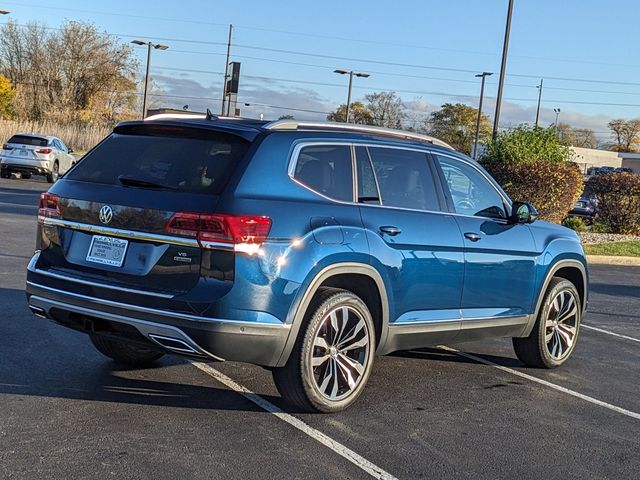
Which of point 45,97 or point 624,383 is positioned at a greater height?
point 45,97

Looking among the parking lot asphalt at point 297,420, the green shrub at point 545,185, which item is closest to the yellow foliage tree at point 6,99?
the green shrub at point 545,185

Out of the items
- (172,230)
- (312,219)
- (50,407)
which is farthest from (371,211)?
(50,407)

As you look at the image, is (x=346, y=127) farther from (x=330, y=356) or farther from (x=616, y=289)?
(x=616, y=289)

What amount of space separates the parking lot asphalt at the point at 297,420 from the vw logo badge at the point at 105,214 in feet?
→ 3.83

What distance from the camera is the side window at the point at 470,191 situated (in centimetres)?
615

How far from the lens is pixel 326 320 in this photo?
4980 mm

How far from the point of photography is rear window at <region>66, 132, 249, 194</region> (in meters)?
4.73

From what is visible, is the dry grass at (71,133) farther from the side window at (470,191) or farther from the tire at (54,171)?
the side window at (470,191)

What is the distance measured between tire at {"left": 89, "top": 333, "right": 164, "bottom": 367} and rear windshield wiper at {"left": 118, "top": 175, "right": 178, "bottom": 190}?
4.81ft

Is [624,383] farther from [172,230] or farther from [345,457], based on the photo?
[172,230]

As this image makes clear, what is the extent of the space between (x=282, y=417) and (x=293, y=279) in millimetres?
955

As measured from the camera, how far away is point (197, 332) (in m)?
4.45

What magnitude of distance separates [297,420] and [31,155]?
23.7m

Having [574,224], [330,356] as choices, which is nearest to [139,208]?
[330,356]
